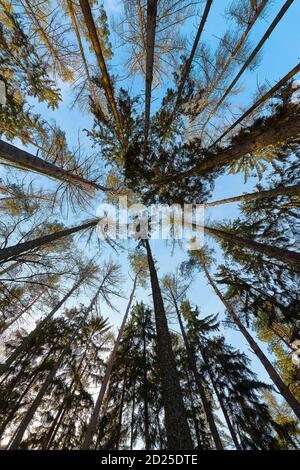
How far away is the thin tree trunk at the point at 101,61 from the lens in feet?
11.9

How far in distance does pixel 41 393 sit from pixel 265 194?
397 inches

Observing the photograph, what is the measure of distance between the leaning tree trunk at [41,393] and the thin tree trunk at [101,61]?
860cm

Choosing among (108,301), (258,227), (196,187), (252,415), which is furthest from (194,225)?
(252,415)

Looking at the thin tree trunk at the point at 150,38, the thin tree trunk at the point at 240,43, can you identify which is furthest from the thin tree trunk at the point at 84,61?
the thin tree trunk at the point at 240,43

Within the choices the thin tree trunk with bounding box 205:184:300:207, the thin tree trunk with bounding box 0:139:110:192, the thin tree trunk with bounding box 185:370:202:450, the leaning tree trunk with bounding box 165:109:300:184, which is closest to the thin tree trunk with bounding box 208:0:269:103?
the leaning tree trunk with bounding box 165:109:300:184

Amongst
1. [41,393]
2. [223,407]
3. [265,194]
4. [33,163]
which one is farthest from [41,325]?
[265,194]

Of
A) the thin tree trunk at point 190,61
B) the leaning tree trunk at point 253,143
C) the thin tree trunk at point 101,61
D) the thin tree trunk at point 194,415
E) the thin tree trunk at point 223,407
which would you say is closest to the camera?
the thin tree trunk at point 101,61

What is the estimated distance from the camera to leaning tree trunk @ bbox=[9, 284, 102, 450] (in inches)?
260

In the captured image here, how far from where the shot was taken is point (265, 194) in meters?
6.40

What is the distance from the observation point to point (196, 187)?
778 cm

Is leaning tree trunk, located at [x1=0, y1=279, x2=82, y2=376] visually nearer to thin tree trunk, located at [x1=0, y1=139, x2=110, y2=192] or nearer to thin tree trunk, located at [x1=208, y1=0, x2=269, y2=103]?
thin tree trunk, located at [x1=0, y1=139, x2=110, y2=192]

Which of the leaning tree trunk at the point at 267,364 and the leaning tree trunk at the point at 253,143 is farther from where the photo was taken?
the leaning tree trunk at the point at 267,364

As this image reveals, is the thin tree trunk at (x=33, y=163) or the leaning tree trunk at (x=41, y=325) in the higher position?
the leaning tree trunk at (x=41, y=325)

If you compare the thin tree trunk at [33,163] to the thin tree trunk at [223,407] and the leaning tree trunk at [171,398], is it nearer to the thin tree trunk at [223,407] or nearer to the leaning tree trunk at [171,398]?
the leaning tree trunk at [171,398]
